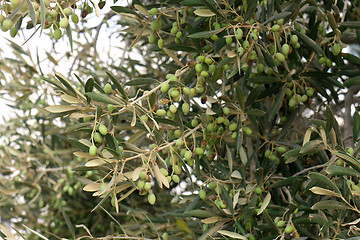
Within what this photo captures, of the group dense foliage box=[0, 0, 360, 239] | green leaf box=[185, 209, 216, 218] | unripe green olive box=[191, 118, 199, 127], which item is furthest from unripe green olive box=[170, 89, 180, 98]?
green leaf box=[185, 209, 216, 218]

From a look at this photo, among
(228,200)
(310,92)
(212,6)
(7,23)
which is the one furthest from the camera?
(310,92)

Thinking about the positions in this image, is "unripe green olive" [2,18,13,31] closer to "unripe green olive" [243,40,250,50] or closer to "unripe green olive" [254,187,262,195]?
"unripe green olive" [243,40,250,50]

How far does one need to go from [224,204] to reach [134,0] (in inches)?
24.7

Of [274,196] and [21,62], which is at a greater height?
[21,62]

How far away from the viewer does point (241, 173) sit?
1.32 metres

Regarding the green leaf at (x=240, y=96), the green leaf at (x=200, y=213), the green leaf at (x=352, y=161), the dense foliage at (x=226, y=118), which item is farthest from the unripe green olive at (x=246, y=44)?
the green leaf at (x=200, y=213)

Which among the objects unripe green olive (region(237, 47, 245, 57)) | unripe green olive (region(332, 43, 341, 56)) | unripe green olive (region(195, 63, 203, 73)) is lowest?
unripe green olive (region(332, 43, 341, 56))

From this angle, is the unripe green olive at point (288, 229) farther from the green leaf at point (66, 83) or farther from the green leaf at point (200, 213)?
the green leaf at point (66, 83)

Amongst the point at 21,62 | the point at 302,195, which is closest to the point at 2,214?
the point at 21,62

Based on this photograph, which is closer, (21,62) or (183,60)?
(183,60)

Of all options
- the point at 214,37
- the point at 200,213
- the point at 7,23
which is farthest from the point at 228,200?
the point at 7,23

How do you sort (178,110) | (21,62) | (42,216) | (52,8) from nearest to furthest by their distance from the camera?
1. (52,8)
2. (178,110)
3. (21,62)
4. (42,216)

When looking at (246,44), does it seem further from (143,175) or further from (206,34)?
(143,175)

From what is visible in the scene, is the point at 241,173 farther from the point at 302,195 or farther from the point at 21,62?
the point at 21,62
